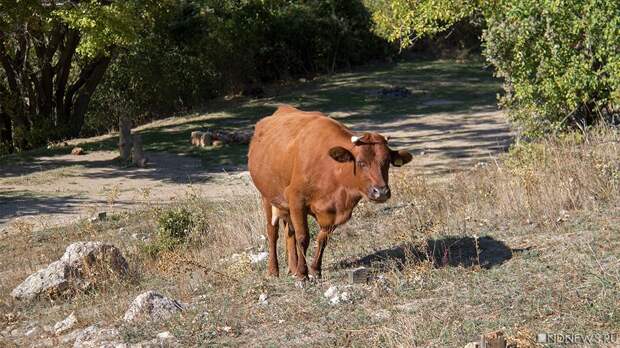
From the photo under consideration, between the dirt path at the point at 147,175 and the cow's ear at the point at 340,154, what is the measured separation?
7349 millimetres

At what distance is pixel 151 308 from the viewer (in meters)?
8.34

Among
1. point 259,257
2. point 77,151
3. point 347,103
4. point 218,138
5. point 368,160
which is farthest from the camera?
point 347,103

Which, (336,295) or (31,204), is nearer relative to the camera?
(336,295)

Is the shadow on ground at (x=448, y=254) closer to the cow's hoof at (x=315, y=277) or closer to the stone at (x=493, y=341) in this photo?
the cow's hoof at (x=315, y=277)

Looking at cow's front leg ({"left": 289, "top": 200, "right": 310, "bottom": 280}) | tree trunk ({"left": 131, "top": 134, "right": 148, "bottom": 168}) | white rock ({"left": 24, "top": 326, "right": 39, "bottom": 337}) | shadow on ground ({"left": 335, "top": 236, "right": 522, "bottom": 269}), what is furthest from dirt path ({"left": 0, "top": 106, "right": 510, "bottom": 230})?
cow's front leg ({"left": 289, "top": 200, "right": 310, "bottom": 280})

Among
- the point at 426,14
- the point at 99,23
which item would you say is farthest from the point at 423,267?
the point at 99,23

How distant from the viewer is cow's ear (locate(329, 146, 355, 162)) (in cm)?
844

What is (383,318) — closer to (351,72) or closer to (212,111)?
(212,111)

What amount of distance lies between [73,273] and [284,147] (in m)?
2.88

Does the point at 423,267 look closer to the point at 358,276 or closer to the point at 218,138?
the point at 358,276

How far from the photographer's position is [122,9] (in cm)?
2238

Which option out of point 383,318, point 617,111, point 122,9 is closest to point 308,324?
point 383,318

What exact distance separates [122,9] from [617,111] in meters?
13.1

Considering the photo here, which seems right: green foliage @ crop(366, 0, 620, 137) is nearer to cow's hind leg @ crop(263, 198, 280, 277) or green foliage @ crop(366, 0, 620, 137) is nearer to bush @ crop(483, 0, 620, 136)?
bush @ crop(483, 0, 620, 136)
